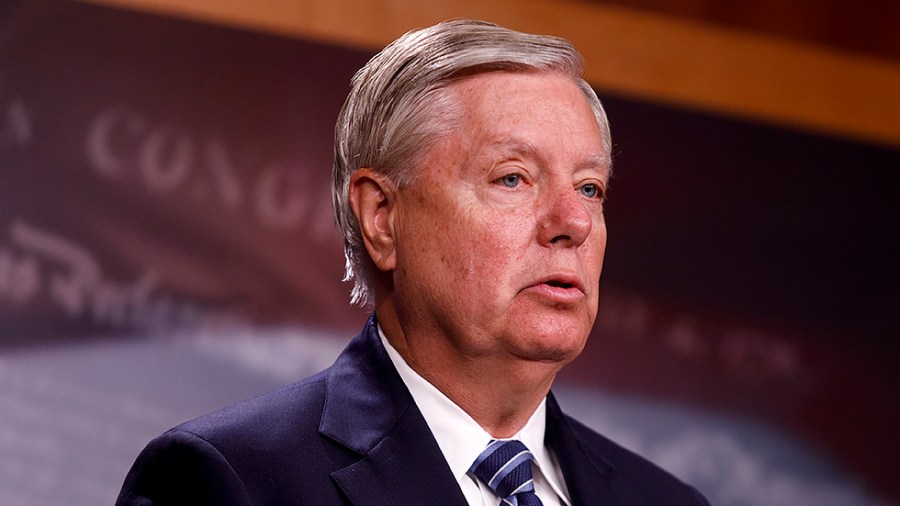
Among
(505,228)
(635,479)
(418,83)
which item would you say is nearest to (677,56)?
(635,479)

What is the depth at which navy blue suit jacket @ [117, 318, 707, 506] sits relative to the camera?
65.6 inches

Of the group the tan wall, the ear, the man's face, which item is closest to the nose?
the man's face

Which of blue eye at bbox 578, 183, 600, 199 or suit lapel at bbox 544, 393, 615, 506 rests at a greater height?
blue eye at bbox 578, 183, 600, 199

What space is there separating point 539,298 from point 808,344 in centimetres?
226

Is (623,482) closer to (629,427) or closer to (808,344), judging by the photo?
(629,427)

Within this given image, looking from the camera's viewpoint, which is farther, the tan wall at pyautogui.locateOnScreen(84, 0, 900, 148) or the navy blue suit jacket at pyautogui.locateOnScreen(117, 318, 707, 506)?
the tan wall at pyautogui.locateOnScreen(84, 0, 900, 148)

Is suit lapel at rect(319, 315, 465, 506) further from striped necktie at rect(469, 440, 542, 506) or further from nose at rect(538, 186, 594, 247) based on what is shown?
nose at rect(538, 186, 594, 247)

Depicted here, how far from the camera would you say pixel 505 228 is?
5.78 feet

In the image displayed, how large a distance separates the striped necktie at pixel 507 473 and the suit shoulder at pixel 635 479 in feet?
0.85

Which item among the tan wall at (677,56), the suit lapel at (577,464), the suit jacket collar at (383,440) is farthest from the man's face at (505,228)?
the tan wall at (677,56)

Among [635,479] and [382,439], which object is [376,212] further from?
[635,479]

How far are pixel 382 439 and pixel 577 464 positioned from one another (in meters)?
0.39

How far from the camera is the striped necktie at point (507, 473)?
1.81m

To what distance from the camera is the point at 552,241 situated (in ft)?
5.83
